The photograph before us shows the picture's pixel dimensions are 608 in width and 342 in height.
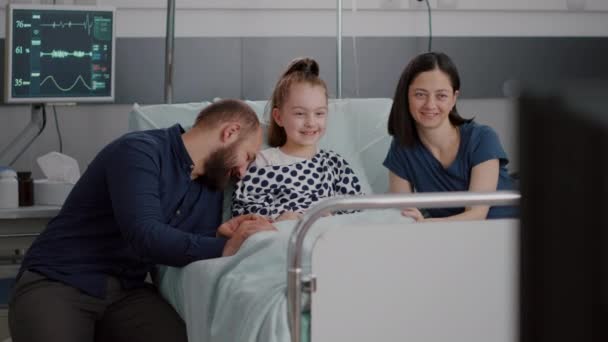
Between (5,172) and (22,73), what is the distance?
415mm

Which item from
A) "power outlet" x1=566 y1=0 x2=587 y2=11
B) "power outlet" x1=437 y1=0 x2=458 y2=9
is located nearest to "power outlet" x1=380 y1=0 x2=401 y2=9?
"power outlet" x1=437 y1=0 x2=458 y2=9

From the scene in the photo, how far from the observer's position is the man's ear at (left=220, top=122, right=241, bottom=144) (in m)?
2.62

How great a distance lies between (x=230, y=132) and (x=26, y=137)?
58.1 inches

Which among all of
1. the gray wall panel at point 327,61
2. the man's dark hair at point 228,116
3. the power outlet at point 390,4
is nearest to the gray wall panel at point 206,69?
the gray wall panel at point 327,61

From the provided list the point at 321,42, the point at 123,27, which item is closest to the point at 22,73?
the point at 123,27

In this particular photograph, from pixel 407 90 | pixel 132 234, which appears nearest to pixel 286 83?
pixel 407 90

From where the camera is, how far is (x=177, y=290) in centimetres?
256

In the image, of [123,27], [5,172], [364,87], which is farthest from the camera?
[364,87]

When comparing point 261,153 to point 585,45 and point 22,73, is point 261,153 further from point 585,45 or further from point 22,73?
point 585,45

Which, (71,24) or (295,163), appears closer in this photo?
(295,163)

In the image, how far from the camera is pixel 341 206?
5.68 feet

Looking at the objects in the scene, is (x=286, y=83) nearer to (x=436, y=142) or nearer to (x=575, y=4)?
(x=436, y=142)

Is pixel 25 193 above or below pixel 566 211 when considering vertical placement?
below

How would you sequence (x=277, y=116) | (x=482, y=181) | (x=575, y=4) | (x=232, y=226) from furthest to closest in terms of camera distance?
(x=575, y=4), (x=277, y=116), (x=482, y=181), (x=232, y=226)
